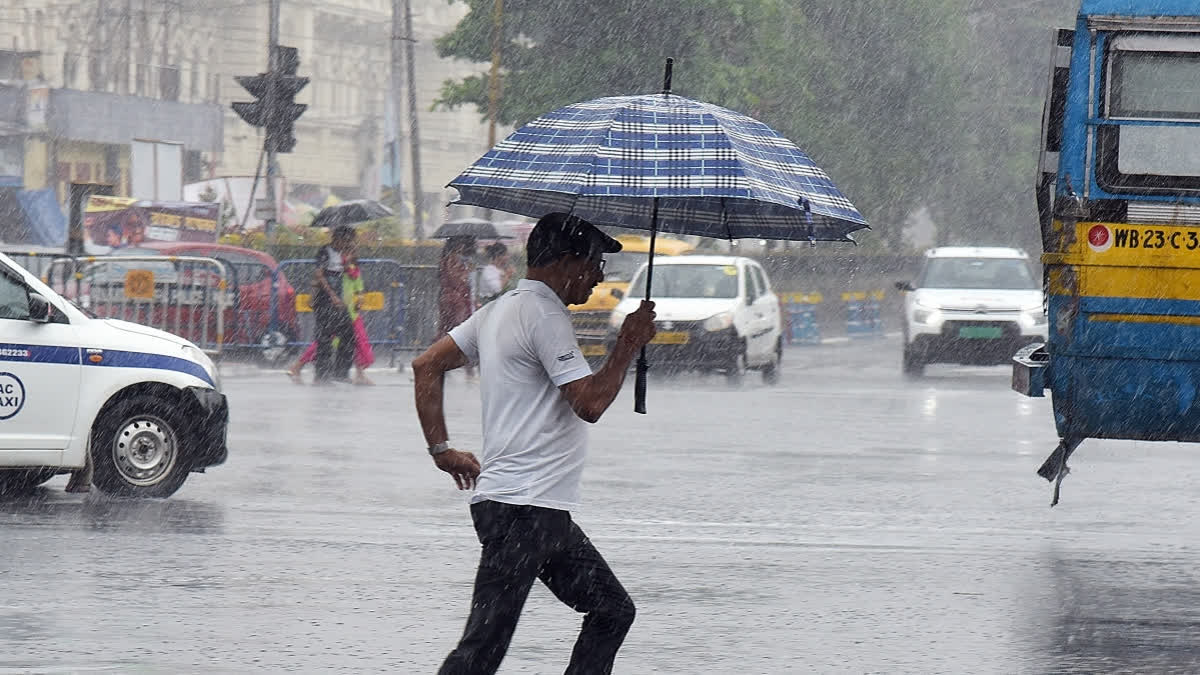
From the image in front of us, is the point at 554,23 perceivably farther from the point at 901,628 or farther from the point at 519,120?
the point at 901,628

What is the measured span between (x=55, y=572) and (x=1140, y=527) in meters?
5.97

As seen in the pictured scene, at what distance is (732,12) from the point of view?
3900cm

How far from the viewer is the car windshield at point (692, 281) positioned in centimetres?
2627

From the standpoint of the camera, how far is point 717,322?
25141 mm

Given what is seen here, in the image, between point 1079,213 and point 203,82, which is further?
point 203,82

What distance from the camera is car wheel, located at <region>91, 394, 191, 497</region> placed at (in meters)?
12.1

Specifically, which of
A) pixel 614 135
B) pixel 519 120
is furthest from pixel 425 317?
pixel 614 135

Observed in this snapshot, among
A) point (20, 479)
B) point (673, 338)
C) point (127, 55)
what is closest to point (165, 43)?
point (127, 55)

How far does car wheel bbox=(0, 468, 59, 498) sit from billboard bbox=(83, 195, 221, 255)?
22.0 m

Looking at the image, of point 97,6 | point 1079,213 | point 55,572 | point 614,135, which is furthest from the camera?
point 97,6

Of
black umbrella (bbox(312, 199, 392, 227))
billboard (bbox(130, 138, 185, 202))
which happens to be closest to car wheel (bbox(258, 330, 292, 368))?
black umbrella (bbox(312, 199, 392, 227))

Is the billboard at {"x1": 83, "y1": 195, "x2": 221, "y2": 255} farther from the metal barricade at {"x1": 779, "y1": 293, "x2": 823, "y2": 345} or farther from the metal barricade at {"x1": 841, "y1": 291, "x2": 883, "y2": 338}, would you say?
the metal barricade at {"x1": 841, "y1": 291, "x2": 883, "y2": 338}

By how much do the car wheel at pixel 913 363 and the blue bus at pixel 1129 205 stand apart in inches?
619

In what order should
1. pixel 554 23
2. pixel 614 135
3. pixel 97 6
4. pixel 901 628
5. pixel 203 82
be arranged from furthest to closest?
pixel 203 82 → pixel 97 6 → pixel 554 23 → pixel 901 628 → pixel 614 135
